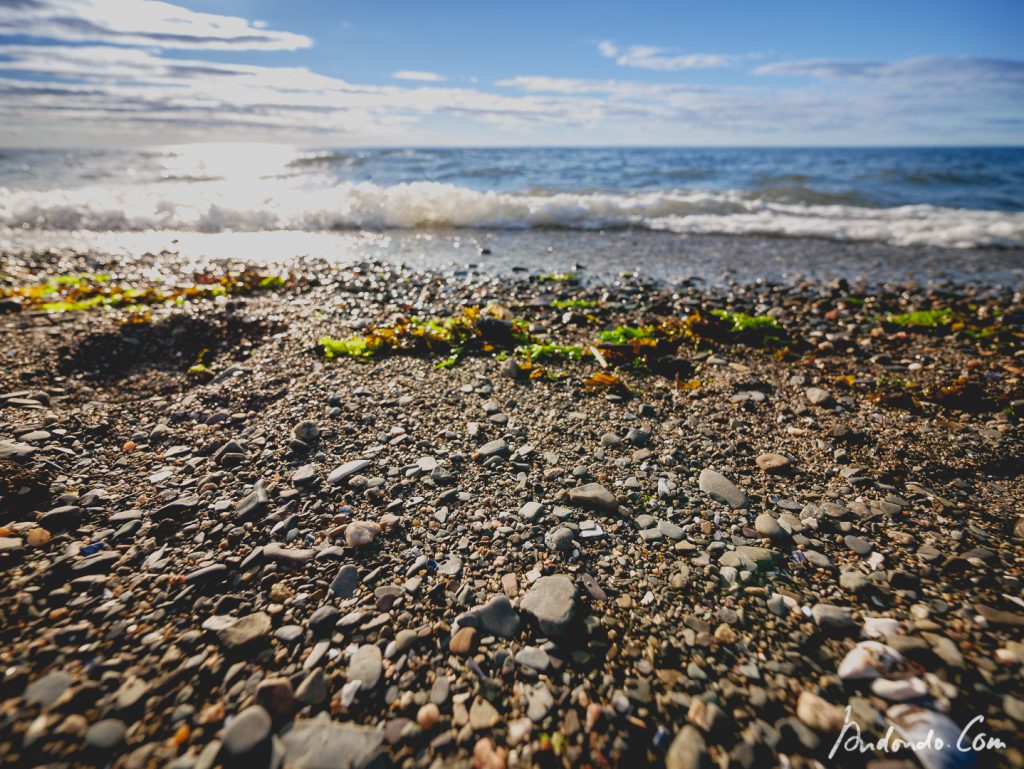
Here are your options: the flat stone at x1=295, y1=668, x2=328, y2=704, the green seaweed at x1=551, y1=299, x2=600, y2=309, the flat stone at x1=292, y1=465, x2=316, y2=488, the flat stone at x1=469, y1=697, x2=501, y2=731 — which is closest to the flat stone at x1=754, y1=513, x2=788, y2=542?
the flat stone at x1=469, y1=697, x2=501, y2=731

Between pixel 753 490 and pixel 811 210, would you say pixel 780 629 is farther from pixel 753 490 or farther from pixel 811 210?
pixel 811 210

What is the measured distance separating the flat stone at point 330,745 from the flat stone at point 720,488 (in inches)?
92.7

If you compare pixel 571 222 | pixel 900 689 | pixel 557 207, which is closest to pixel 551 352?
pixel 900 689

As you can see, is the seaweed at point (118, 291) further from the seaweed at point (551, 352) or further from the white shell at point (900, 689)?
the white shell at point (900, 689)

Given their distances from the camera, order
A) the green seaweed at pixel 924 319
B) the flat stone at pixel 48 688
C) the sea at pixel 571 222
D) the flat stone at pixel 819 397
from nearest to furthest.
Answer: the flat stone at pixel 48 688, the flat stone at pixel 819 397, the green seaweed at pixel 924 319, the sea at pixel 571 222

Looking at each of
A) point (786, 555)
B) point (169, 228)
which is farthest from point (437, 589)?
point (169, 228)

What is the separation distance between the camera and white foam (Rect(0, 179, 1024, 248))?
504 inches

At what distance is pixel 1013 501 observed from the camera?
9.93ft

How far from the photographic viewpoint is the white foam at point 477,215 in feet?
42.0

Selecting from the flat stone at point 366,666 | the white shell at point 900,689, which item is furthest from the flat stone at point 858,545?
the flat stone at point 366,666

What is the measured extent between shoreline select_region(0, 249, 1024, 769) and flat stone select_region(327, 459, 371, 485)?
0.11 feet

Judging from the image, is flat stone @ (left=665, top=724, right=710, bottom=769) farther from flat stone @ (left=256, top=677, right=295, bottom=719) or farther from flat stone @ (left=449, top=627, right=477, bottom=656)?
flat stone @ (left=256, top=677, right=295, bottom=719)

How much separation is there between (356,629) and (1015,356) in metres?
7.42

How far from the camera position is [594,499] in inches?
117
